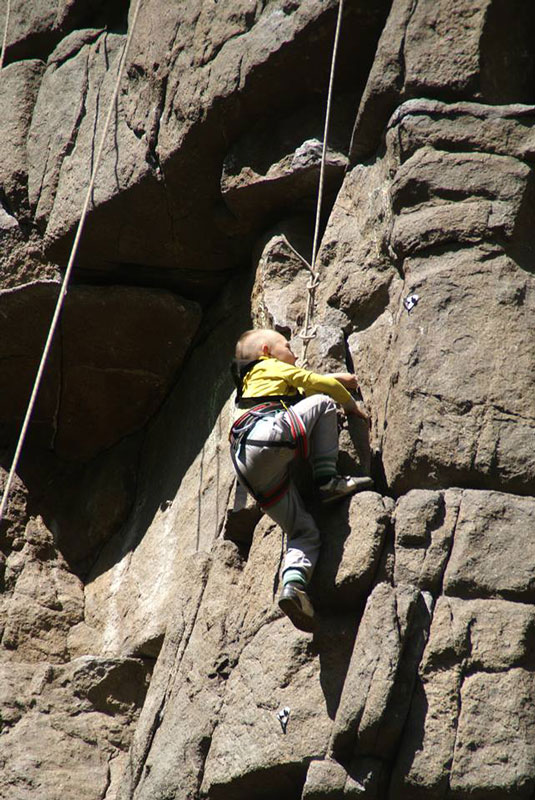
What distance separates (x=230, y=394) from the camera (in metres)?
7.51

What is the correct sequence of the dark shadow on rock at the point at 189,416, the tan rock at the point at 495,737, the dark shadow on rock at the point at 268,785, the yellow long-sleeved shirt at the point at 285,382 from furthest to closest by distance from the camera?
1. the dark shadow on rock at the point at 189,416
2. the yellow long-sleeved shirt at the point at 285,382
3. the dark shadow on rock at the point at 268,785
4. the tan rock at the point at 495,737

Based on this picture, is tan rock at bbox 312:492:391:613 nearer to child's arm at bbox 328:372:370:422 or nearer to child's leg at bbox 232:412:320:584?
child's leg at bbox 232:412:320:584

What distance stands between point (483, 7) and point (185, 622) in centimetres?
363

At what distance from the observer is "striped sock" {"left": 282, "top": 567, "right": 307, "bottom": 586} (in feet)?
16.8

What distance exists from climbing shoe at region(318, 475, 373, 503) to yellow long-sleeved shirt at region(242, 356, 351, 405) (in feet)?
1.31

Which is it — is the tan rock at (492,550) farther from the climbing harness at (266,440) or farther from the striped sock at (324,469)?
the climbing harness at (266,440)

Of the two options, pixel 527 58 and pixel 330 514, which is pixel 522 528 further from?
pixel 527 58

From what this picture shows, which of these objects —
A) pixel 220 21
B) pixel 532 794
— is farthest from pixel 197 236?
pixel 532 794

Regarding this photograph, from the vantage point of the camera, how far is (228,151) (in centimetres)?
724

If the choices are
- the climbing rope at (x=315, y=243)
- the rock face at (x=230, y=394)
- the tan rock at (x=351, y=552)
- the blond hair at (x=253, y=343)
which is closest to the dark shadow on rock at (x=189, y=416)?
the rock face at (x=230, y=394)

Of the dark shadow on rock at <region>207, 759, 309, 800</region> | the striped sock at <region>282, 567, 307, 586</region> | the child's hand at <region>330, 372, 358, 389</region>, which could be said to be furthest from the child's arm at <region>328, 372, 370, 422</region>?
the dark shadow on rock at <region>207, 759, 309, 800</region>

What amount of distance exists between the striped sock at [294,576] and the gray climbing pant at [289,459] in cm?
11

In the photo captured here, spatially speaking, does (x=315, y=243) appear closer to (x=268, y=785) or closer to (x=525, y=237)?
(x=525, y=237)

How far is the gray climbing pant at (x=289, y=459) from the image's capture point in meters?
5.33
